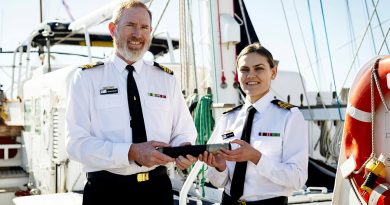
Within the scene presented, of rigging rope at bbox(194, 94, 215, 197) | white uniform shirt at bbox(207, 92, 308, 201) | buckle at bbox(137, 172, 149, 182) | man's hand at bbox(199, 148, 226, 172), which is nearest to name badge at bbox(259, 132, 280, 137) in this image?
white uniform shirt at bbox(207, 92, 308, 201)

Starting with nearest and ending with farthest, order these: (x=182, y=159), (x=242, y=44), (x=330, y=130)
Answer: (x=182, y=159)
(x=242, y=44)
(x=330, y=130)

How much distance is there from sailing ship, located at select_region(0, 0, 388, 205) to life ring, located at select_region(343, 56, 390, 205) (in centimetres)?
30

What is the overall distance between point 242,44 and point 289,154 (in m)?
2.61

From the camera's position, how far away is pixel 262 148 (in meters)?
2.22

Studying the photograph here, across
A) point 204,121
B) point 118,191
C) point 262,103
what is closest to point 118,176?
point 118,191

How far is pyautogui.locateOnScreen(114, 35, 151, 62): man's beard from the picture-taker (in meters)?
2.14

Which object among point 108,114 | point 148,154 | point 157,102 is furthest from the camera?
point 157,102

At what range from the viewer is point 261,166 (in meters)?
2.11

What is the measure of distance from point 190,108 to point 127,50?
2571 millimetres

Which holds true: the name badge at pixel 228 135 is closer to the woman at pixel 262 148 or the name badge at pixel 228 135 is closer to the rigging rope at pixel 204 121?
the woman at pixel 262 148

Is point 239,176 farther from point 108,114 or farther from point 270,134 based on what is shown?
point 108,114

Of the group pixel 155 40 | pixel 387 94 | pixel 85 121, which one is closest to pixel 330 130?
pixel 155 40

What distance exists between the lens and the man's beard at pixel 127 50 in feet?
7.03

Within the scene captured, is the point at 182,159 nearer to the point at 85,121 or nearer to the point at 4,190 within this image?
the point at 85,121
